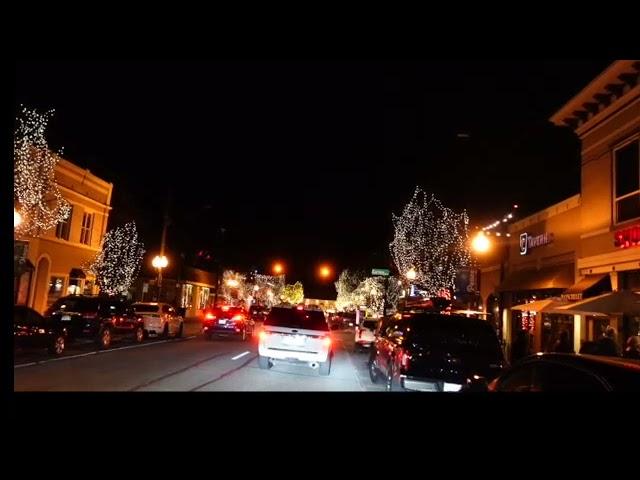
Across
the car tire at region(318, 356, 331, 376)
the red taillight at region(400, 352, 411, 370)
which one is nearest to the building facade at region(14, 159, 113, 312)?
the car tire at region(318, 356, 331, 376)

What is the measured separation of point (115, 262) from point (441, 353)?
28931mm

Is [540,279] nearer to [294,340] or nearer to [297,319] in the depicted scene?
[297,319]

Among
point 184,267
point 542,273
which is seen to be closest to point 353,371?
point 542,273

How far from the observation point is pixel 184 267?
5756cm

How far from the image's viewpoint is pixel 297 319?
17.1m

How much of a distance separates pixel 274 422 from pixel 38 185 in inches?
911

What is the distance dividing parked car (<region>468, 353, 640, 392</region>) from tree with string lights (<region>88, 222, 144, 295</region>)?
104 ft

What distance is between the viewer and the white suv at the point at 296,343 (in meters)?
16.2

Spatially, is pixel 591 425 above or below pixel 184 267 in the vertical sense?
below

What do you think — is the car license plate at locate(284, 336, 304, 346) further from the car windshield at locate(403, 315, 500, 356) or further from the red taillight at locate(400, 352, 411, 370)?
the red taillight at locate(400, 352, 411, 370)

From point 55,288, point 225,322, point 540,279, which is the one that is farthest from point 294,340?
point 55,288

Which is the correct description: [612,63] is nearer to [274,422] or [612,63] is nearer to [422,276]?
[274,422]

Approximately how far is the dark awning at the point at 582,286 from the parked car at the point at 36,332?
Answer: 15092mm

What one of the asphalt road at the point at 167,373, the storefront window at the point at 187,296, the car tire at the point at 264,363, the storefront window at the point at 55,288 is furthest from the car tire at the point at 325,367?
the storefront window at the point at 187,296
